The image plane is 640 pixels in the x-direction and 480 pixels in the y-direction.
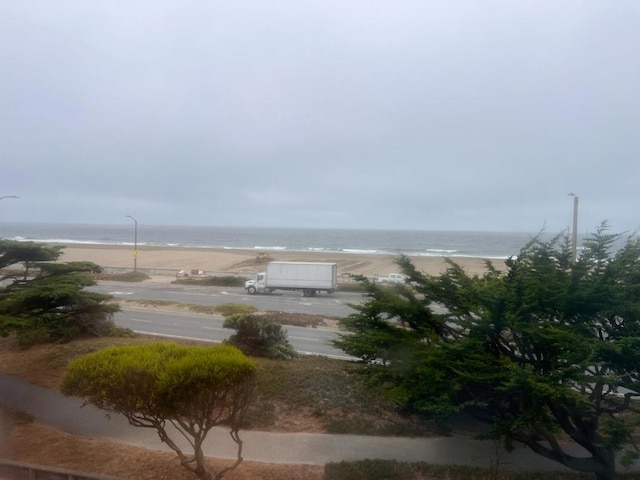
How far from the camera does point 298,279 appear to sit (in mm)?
45250

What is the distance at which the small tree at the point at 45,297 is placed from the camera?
14.1 meters

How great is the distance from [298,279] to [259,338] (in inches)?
1115

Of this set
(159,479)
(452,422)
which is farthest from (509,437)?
(159,479)

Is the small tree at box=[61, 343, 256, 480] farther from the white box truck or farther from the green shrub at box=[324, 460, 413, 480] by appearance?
the white box truck

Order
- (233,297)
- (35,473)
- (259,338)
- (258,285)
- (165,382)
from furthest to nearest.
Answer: (258,285) < (233,297) < (259,338) < (35,473) < (165,382)

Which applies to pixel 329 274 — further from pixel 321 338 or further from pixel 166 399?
pixel 166 399

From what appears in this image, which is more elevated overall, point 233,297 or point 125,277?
point 125,277

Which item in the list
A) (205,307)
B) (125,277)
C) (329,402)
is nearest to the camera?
(329,402)

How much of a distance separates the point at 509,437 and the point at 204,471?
4375mm

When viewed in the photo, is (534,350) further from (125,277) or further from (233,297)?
(125,277)

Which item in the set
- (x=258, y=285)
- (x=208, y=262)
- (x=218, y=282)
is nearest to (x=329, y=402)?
(x=258, y=285)

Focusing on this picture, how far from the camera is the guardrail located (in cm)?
761

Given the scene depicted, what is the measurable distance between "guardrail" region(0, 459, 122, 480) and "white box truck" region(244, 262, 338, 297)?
3695cm

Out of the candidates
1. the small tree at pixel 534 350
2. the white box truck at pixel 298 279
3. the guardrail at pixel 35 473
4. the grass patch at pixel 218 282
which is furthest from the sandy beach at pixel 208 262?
the guardrail at pixel 35 473
